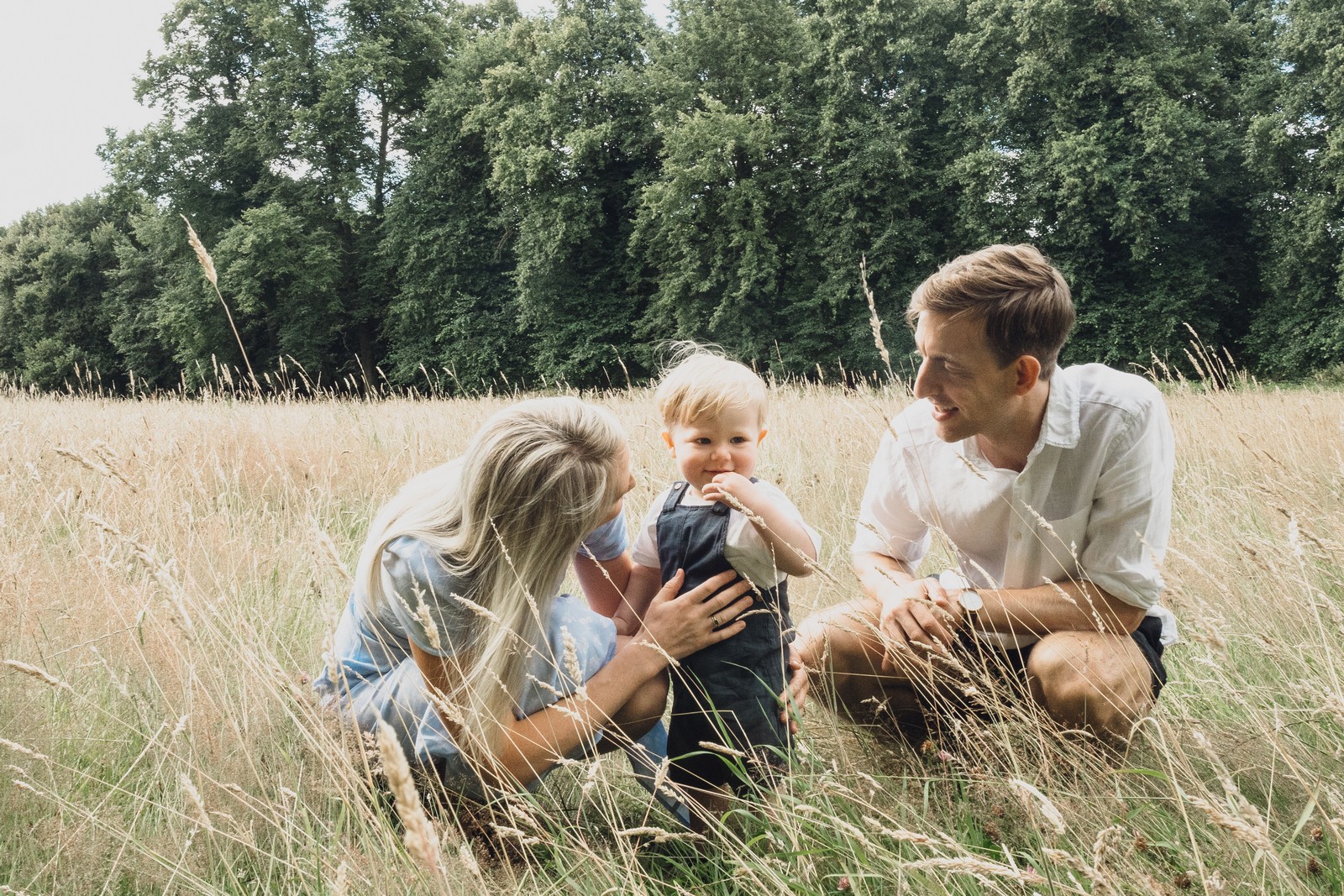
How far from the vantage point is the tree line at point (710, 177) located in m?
20.5

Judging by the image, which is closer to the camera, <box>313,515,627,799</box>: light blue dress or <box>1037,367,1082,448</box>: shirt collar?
<box>313,515,627,799</box>: light blue dress

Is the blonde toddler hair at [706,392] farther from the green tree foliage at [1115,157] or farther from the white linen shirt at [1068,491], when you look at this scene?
the green tree foliage at [1115,157]

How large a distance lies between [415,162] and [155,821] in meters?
28.9

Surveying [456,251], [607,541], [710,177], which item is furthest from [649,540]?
[456,251]

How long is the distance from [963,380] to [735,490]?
2.09 ft

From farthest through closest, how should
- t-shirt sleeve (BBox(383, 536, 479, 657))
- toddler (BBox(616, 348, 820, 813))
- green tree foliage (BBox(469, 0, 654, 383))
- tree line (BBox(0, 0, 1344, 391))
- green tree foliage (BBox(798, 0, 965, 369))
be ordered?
green tree foliage (BBox(469, 0, 654, 383))
green tree foliage (BBox(798, 0, 965, 369))
tree line (BBox(0, 0, 1344, 391))
toddler (BBox(616, 348, 820, 813))
t-shirt sleeve (BBox(383, 536, 479, 657))

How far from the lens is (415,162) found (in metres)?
27.9

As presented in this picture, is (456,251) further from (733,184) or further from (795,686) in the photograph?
(795,686)

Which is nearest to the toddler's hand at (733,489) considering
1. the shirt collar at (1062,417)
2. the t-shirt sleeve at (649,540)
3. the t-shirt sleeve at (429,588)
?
the t-shirt sleeve at (649,540)

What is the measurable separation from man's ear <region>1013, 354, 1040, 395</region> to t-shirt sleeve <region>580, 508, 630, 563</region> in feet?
3.52

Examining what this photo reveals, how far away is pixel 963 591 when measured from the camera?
6.78ft

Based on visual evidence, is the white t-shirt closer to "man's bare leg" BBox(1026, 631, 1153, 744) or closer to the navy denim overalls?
the navy denim overalls

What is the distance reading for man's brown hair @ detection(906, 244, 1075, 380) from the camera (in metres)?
2.01

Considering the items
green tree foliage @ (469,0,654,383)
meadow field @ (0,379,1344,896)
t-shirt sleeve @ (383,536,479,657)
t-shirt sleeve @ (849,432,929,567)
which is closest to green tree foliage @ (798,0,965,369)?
green tree foliage @ (469,0,654,383)
